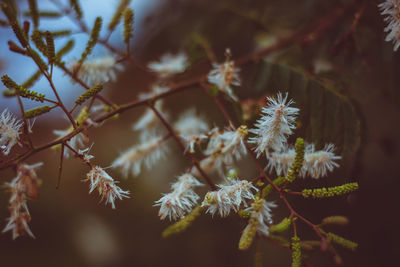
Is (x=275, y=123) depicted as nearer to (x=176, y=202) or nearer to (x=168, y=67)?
(x=176, y=202)

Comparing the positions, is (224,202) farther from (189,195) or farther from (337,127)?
(337,127)

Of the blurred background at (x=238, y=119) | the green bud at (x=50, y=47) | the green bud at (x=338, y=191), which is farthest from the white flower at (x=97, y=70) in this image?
the green bud at (x=338, y=191)

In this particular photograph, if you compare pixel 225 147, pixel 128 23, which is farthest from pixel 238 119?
pixel 128 23

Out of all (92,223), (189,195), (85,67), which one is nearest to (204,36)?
(85,67)

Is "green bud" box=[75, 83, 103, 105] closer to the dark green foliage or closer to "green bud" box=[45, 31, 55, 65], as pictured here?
"green bud" box=[45, 31, 55, 65]

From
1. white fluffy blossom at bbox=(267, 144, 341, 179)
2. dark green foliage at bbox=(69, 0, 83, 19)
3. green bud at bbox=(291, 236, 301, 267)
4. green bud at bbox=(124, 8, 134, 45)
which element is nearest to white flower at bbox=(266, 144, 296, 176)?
white fluffy blossom at bbox=(267, 144, 341, 179)
